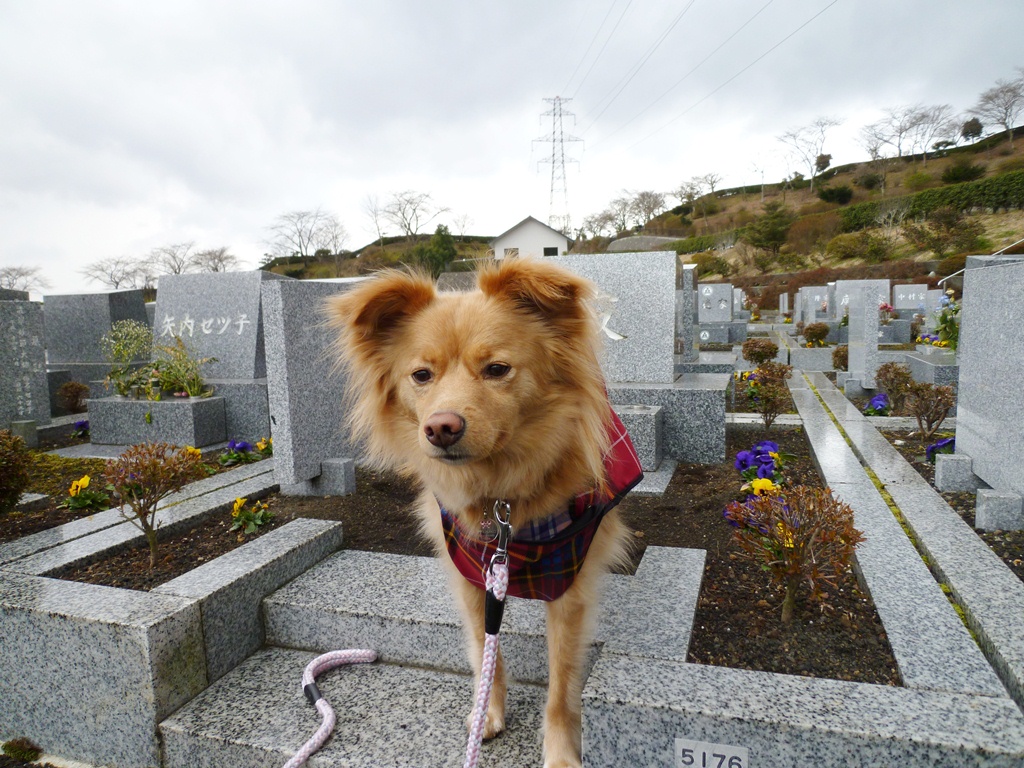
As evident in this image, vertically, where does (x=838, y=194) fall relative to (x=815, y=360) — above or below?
above

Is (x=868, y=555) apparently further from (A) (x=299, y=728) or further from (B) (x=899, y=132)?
(B) (x=899, y=132)

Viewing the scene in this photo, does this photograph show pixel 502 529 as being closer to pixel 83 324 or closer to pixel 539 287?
pixel 539 287

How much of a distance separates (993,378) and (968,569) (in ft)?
5.92

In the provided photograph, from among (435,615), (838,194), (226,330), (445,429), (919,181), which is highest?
(838,194)

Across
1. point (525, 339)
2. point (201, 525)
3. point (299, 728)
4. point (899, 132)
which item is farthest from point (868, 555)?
point (899, 132)

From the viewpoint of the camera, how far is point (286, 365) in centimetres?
444

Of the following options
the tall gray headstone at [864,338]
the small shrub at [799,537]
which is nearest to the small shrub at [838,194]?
the tall gray headstone at [864,338]

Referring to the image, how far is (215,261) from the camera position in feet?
125

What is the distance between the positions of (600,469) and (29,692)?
2662 mm

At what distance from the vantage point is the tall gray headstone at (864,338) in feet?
30.6

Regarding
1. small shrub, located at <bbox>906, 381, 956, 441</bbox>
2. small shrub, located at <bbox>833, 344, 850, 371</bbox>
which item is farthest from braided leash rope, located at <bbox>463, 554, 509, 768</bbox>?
small shrub, located at <bbox>833, 344, 850, 371</bbox>

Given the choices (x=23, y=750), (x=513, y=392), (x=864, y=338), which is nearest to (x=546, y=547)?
(x=513, y=392)

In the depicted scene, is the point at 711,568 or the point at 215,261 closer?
the point at 711,568

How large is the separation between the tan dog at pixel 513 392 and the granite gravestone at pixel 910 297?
22.8 meters
